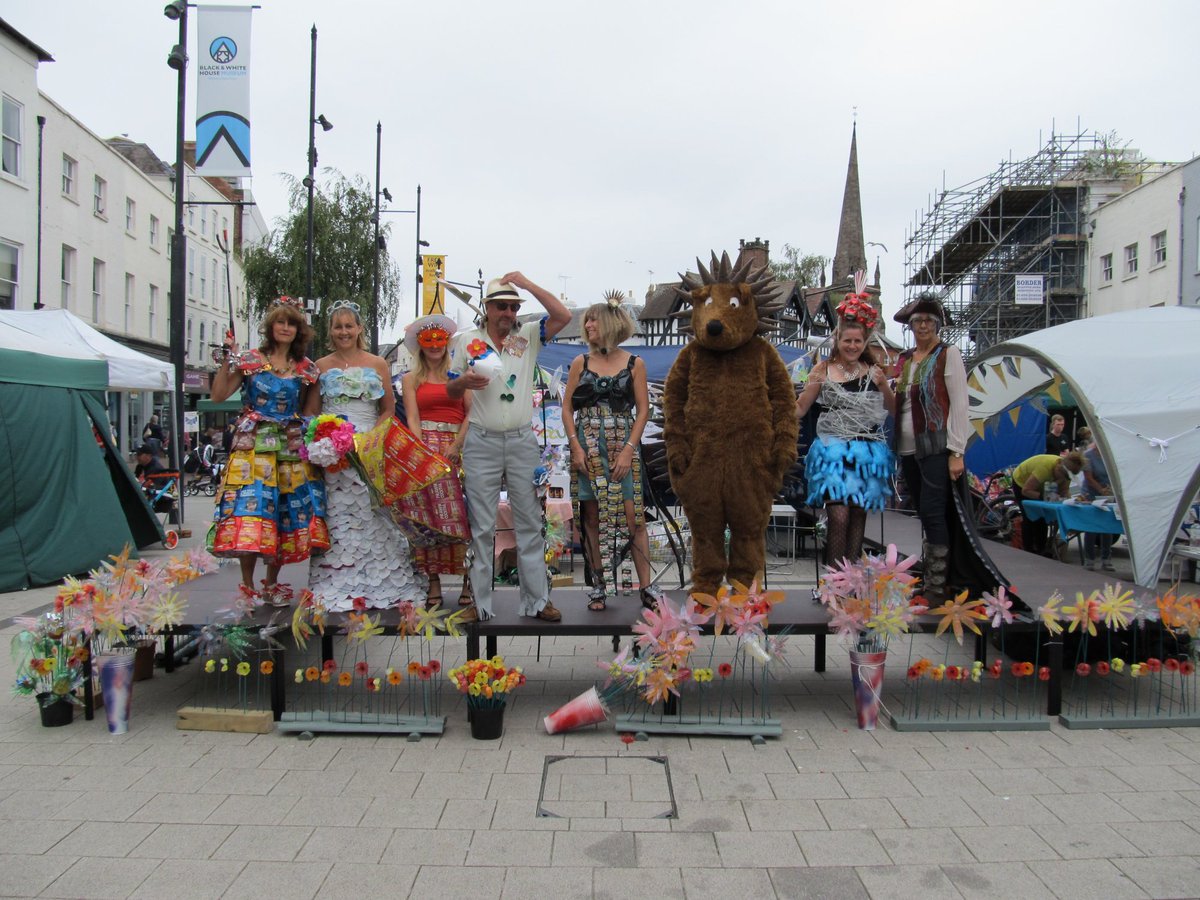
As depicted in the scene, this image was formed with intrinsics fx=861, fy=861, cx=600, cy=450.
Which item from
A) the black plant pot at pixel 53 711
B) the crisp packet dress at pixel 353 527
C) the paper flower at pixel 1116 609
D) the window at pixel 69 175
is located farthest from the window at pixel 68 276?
the paper flower at pixel 1116 609

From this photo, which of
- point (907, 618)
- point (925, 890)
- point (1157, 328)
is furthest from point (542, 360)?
point (925, 890)

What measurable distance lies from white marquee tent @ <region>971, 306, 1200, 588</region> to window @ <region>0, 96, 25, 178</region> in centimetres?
2031

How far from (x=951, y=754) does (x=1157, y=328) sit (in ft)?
14.8

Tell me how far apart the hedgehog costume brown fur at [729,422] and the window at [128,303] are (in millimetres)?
25945

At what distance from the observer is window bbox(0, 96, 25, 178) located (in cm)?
1825

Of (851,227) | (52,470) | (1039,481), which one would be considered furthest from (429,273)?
(851,227)

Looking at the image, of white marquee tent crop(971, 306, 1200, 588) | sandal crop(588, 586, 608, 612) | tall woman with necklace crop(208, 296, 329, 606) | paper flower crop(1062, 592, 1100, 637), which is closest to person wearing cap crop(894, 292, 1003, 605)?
paper flower crop(1062, 592, 1100, 637)

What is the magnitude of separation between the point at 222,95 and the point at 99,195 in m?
15.5

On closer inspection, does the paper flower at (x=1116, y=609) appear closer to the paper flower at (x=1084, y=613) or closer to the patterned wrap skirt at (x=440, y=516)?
the paper flower at (x=1084, y=613)

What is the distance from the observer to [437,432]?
4.84 m

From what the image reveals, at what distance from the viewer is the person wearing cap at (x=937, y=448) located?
15.9ft

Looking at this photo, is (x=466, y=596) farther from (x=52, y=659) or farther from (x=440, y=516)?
(x=52, y=659)

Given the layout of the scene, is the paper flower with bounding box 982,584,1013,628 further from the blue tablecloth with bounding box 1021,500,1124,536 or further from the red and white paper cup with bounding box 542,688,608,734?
the blue tablecloth with bounding box 1021,500,1124,536

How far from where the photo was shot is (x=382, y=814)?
3551 millimetres
